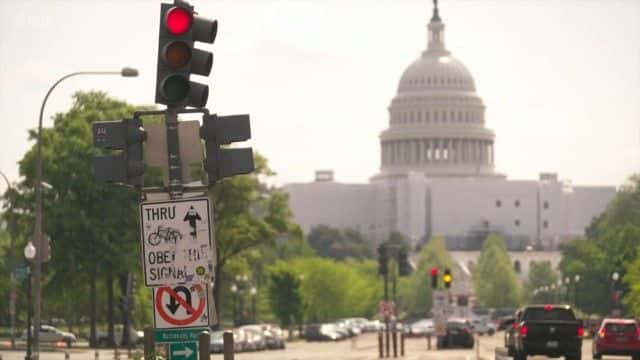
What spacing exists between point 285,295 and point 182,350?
109853mm

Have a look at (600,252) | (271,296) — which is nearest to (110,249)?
(271,296)

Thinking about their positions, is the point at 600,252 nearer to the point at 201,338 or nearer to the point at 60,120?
the point at 60,120

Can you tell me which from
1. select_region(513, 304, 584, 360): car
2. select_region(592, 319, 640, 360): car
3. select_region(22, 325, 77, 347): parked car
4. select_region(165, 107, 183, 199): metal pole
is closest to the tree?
select_region(22, 325, 77, 347): parked car

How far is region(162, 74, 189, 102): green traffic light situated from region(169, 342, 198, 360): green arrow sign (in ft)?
8.29

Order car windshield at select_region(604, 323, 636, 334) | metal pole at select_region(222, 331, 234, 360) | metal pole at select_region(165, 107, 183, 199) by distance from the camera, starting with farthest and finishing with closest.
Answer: car windshield at select_region(604, 323, 636, 334), metal pole at select_region(222, 331, 234, 360), metal pole at select_region(165, 107, 183, 199)

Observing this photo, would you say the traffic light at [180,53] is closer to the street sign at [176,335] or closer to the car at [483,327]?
the street sign at [176,335]

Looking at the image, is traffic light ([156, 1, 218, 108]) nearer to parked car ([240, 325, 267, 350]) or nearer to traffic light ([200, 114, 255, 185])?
traffic light ([200, 114, 255, 185])

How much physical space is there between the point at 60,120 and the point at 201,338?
67.5 meters

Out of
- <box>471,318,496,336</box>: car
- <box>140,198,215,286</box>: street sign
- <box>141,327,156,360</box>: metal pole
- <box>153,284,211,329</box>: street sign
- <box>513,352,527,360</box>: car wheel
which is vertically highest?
<box>140,198,215,286</box>: street sign

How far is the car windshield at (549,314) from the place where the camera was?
158 feet

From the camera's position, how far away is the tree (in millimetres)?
128500

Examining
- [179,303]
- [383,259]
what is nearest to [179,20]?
[179,303]

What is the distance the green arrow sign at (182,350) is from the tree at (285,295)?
109m

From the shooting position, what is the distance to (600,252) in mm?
133750
